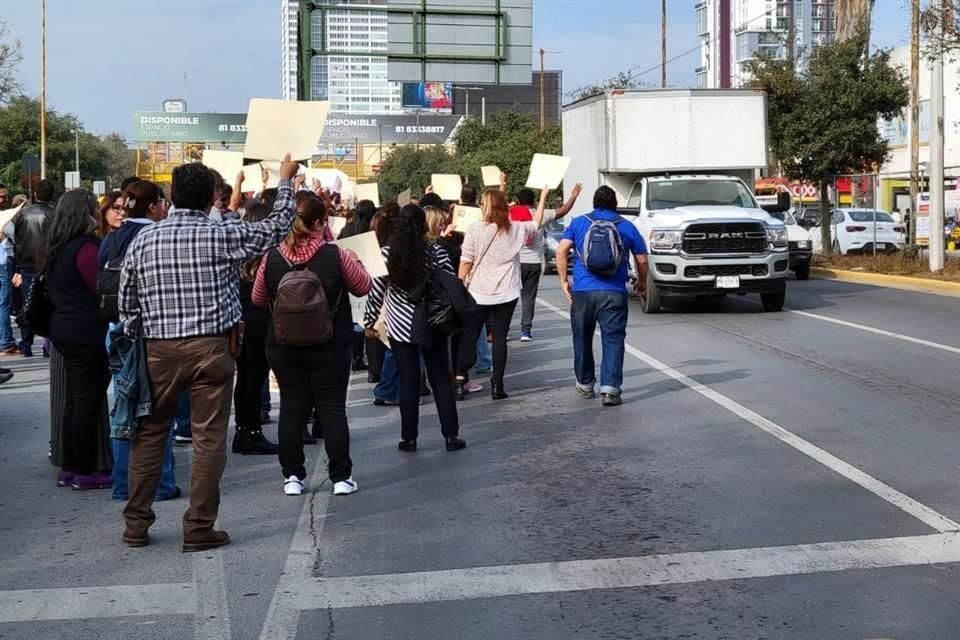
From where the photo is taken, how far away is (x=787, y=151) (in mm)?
33156

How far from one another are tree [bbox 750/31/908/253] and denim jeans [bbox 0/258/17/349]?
21.3 meters

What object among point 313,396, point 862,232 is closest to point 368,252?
point 313,396

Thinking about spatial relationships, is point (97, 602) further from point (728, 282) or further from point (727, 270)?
point (727, 270)

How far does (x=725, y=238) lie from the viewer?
64.2ft

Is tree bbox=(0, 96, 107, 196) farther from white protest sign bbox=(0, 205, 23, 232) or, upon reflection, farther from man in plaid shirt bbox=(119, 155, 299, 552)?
man in plaid shirt bbox=(119, 155, 299, 552)

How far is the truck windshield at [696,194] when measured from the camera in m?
21.2

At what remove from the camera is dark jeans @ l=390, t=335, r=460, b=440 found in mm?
9469

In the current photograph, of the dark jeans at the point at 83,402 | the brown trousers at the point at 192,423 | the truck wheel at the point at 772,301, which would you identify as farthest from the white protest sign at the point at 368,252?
the truck wheel at the point at 772,301

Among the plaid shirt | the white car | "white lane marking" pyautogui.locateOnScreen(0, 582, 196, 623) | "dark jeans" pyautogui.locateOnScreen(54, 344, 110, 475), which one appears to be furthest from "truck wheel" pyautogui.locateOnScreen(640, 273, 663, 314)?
the white car

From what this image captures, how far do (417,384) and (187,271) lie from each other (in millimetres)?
3069

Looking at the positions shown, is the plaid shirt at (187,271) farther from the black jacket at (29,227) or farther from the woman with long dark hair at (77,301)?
the black jacket at (29,227)

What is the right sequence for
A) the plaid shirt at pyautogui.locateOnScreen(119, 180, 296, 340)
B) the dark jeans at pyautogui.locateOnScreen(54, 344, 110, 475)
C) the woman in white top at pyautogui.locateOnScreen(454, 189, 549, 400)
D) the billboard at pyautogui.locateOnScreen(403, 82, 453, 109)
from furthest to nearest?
the billboard at pyautogui.locateOnScreen(403, 82, 453, 109)
the woman in white top at pyautogui.locateOnScreen(454, 189, 549, 400)
the dark jeans at pyautogui.locateOnScreen(54, 344, 110, 475)
the plaid shirt at pyautogui.locateOnScreen(119, 180, 296, 340)

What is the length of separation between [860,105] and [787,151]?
2.02 meters

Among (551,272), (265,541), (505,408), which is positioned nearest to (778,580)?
(265,541)
